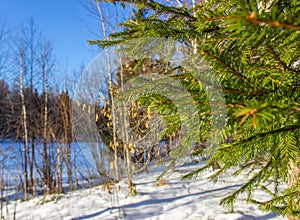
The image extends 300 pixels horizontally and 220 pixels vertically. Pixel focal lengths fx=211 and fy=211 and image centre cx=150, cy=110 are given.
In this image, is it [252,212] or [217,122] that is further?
[252,212]

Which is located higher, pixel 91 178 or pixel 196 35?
pixel 196 35

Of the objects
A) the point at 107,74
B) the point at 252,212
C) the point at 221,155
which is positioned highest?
the point at 107,74

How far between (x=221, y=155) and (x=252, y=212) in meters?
2.88

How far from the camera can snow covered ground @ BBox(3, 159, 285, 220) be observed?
9.66 ft

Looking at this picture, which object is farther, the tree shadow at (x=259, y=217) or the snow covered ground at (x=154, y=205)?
the snow covered ground at (x=154, y=205)

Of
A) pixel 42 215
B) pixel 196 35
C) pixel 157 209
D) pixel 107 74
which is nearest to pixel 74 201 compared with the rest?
pixel 42 215

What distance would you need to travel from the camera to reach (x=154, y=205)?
11.5ft

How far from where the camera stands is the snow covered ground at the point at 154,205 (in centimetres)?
295

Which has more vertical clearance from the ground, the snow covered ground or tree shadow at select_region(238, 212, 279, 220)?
the snow covered ground

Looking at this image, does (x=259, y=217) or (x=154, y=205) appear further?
(x=154, y=205)

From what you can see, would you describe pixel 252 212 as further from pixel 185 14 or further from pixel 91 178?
pixel 91 178

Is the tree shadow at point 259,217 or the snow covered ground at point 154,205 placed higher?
the snow covered ground at point 154,205

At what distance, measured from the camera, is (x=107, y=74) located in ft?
15.0

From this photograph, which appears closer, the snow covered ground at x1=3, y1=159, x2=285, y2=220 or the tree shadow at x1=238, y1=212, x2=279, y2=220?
the tree shadow at x1=238, y1=212, x2=279, y2=220
